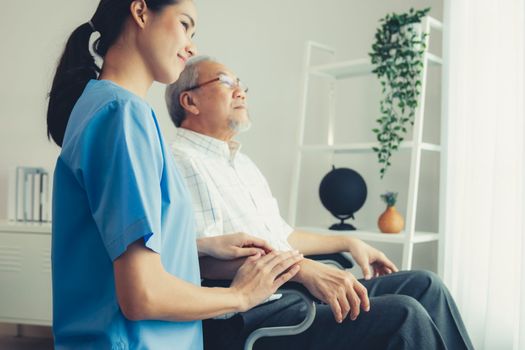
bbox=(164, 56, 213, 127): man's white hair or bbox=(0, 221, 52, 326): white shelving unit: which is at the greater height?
bbox=(164, 56, 213, 127): man's white hair

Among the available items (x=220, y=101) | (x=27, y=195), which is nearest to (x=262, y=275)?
(x=220, y=101)

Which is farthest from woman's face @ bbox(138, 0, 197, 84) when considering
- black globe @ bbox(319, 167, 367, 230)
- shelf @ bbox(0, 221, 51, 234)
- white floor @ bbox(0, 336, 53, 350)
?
white floor @ bbox(0, 336, 53, 350)

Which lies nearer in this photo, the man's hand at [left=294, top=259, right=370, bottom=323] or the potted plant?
the man's hand at [left=294, top=259, right=370, bottom=323]

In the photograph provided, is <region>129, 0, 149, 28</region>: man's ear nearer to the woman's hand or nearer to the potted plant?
the woman's hand

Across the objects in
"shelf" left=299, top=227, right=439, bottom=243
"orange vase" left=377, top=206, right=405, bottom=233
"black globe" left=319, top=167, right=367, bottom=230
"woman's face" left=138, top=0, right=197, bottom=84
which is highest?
"woman's face" left=138, top=0, right=197, bottom=84

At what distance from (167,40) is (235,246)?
0.46 meters

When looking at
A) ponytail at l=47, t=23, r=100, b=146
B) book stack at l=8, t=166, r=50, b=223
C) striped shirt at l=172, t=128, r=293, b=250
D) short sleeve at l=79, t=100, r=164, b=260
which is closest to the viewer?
short sleeve at l=79, t=100, r=164, b=260

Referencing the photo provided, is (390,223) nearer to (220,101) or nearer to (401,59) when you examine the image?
(401,59)

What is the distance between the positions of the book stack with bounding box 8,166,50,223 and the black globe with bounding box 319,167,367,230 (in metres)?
1.40

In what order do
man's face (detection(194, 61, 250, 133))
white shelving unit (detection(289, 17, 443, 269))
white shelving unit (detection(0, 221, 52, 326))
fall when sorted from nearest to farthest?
man's face (detection(194, 61, 250, 133)), white shelving unit (detection(289, 17, 443, 269)), white shelving unit (detection(0, 221, 52, 326))

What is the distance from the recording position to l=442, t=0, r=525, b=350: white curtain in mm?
1967

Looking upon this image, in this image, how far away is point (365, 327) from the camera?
1101 millimetres

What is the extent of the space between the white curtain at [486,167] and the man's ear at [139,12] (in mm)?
1520

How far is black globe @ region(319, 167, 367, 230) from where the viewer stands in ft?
7.84
